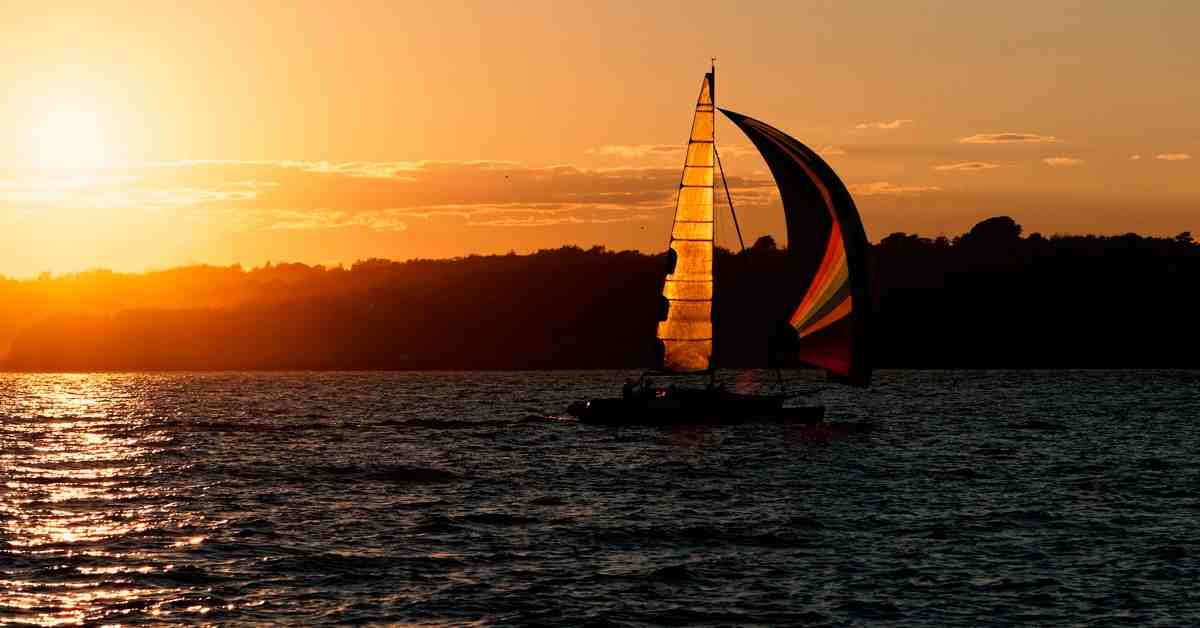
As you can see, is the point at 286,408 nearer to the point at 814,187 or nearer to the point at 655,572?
the point at 814,187

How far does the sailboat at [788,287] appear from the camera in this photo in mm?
56594

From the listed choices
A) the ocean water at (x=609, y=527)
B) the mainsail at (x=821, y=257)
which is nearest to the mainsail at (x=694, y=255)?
the mainsail at (x=821, y=257)

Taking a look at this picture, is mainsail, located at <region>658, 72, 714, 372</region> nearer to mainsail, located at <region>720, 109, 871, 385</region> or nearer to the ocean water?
mainsail, located at <region>720, 109, 871, 385</region>

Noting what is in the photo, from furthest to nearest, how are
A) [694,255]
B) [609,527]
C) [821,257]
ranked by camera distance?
[694,255], [821,257], [609,527]

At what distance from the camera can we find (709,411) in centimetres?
5753

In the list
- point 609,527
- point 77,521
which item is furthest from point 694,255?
point 77,521

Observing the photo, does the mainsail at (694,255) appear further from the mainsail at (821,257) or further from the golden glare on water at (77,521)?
the golden glare on water at (77,521)

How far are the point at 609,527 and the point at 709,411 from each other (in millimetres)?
21975

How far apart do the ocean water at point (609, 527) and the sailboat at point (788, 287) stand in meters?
1.67

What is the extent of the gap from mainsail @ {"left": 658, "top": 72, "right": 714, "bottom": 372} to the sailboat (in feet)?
0.13

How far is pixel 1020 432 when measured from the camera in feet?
227

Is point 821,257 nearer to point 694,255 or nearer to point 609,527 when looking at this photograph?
point 694,255

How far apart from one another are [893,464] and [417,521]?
20.8 meters

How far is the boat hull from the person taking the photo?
188 ft
